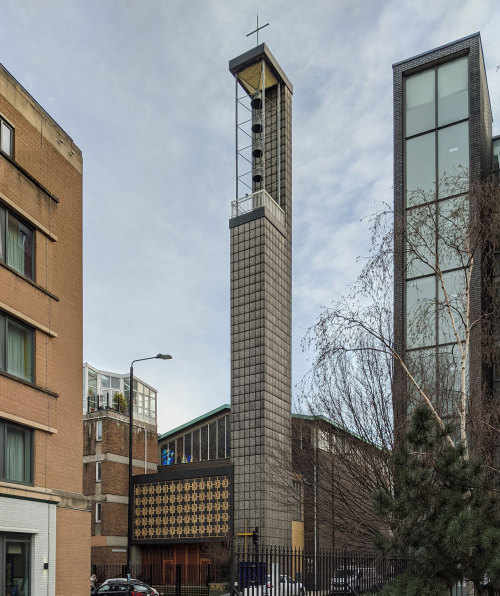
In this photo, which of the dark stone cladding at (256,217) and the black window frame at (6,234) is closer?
the black window frame at (6,234)

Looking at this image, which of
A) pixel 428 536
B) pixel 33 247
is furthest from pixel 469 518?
pixel 33 247

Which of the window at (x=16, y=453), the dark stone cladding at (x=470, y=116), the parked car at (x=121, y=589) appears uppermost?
the dark stone cladding at (x=470, y=116)

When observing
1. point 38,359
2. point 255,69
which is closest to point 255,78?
point 255,69

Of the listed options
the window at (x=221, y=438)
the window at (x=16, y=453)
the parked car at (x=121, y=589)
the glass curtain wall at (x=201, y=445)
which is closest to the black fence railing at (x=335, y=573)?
the window at (x=16, y=453)

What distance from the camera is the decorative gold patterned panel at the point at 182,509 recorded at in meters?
47.5

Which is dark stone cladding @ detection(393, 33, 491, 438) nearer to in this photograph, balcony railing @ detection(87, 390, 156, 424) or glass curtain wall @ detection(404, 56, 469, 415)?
glass curtain wall @ detection(404, 56, 469, 415)

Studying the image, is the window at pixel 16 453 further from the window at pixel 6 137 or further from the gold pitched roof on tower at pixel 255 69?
the gold pitched roof on tower at pixel 255 69

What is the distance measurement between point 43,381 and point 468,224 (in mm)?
11896

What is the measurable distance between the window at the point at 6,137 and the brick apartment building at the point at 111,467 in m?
31.8

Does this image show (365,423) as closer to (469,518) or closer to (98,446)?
(469,518)

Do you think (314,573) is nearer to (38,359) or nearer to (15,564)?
(15,564)

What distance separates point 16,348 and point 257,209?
35286mm

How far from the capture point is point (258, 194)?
5472 centimetres

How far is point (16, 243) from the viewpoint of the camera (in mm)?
20516
